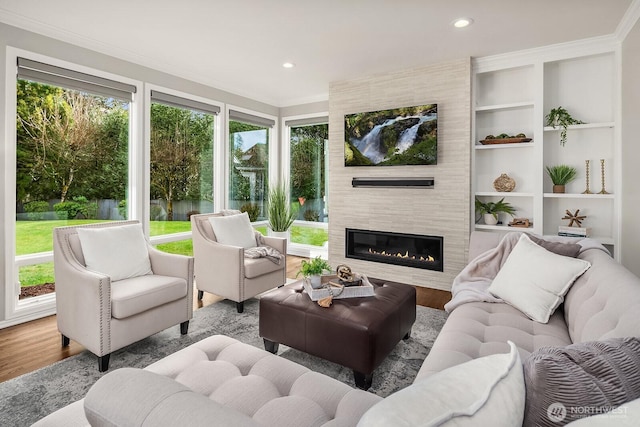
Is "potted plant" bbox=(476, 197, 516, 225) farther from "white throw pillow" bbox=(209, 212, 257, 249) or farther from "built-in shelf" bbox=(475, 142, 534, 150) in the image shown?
"white throw pillow" bbox=(209, 212, 257, 249)

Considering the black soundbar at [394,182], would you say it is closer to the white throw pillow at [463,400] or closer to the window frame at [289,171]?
the window frame at [289,171]

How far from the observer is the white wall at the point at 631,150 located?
9.30 feet

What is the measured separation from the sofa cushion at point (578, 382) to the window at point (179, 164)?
13.4 ft

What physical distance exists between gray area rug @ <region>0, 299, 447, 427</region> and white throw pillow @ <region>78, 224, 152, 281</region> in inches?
21.4

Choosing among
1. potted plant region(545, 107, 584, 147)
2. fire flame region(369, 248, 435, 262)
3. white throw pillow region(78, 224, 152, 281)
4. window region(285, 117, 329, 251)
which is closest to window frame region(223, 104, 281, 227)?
window region(285, 117, 329, 251)

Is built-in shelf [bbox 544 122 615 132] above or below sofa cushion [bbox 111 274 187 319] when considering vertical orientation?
above

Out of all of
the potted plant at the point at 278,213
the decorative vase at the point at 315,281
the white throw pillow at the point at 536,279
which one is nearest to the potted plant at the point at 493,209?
the white throw pillow at the point at 536,279

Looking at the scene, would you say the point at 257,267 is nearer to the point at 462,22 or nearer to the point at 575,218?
the point at 462,22

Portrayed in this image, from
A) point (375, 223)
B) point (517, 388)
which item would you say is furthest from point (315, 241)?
point (517, 388)

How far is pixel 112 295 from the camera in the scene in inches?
89.0

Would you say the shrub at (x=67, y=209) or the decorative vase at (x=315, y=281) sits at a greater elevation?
the shrub at (x=67, y=209)

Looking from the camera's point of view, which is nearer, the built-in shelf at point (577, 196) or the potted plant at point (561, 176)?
the built-in shelf at point (577, 196)

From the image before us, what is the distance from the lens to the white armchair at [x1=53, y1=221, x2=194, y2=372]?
7.17 ft

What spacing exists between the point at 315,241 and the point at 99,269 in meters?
3.63
